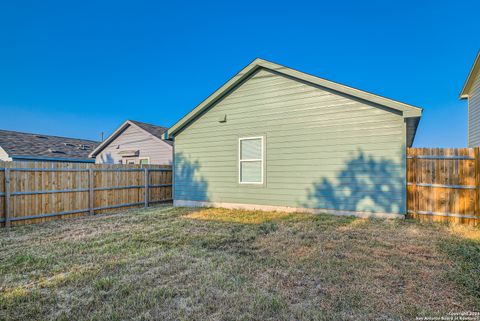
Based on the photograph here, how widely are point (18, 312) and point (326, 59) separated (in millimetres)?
19732

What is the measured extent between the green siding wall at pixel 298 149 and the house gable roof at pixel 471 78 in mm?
8088

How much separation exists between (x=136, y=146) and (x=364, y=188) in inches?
594

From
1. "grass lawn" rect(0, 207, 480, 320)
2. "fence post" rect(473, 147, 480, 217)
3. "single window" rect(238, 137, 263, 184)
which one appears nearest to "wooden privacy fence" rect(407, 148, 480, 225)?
"fence post" rect(473, 147, 480, 217)

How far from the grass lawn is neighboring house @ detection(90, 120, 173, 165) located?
10.4 m

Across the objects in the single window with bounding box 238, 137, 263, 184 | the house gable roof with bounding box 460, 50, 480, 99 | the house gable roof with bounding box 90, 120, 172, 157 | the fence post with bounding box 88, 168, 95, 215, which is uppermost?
the house gable roof with bounding box 460, 50, 480, 99

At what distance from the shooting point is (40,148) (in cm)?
1814

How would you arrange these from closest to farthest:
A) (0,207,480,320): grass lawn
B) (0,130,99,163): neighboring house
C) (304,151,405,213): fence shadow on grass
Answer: (0,207,480,320): grass lawn → (304,151,405,213): fence shadow on grass → (0,130,99,163): neighboring house

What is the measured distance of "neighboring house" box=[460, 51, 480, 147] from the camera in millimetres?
11038

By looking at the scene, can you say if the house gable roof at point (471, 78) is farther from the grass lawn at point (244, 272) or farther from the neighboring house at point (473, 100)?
the grass lawn at point (244, 272)

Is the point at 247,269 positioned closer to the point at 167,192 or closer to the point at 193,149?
the point at 193,149

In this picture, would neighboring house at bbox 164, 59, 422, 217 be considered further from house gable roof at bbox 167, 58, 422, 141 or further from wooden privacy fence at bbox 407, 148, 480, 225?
wooden privacy fence at bbox 407, 148, 480, 225

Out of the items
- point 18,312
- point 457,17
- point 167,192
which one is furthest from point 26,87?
point 457,17

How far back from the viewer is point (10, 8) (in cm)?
1330

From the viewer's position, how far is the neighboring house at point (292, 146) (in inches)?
262
